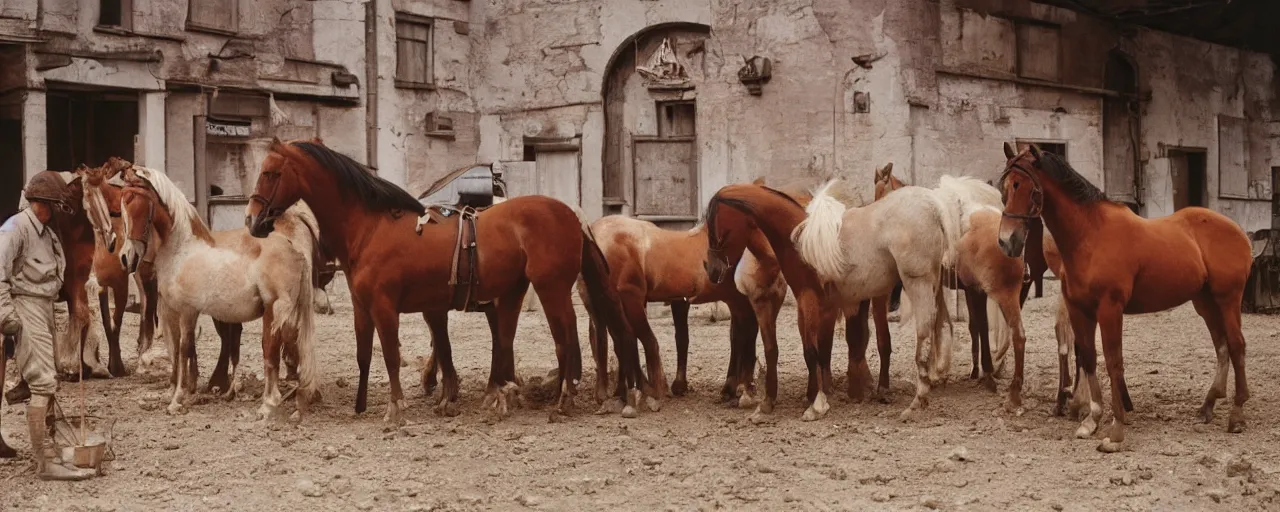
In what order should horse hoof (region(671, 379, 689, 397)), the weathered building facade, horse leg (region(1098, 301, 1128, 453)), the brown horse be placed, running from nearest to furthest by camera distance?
horse leg (region(1098, 301, 1128, 453)) → the brown horse → horse hoof (region(671, 379, 689, 397)) → the weathered building facade

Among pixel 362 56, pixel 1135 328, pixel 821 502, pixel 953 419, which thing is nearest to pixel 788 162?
pixel 1135 328

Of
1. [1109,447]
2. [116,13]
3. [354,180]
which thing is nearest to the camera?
[1109,447]

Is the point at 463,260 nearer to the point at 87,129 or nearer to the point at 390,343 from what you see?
the point at 390,343

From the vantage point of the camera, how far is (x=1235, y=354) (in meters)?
8.19

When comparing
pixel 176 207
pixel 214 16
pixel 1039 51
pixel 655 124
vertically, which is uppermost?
pixel 214 16

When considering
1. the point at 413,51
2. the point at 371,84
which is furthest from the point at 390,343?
the point at 413,51

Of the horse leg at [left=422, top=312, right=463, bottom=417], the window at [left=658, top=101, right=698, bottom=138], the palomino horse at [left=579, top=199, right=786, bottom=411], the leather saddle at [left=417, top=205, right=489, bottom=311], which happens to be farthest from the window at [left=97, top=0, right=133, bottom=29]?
the leather saddle at [left=417, top=205, right=489, bottom=311]

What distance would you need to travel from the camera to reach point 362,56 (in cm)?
2266

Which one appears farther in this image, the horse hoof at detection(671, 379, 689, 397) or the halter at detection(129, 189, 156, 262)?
the horse hoof at detection(671, 379, 689, 397)

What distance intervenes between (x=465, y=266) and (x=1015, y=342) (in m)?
4.22

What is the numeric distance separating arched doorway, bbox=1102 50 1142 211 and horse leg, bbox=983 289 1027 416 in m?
15.6

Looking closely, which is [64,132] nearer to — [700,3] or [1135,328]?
[700,3]

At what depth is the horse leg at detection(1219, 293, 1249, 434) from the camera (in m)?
8.05

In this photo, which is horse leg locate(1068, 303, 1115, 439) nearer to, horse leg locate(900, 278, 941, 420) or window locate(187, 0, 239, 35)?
horse leg locate(900, 278, 941, 420)
